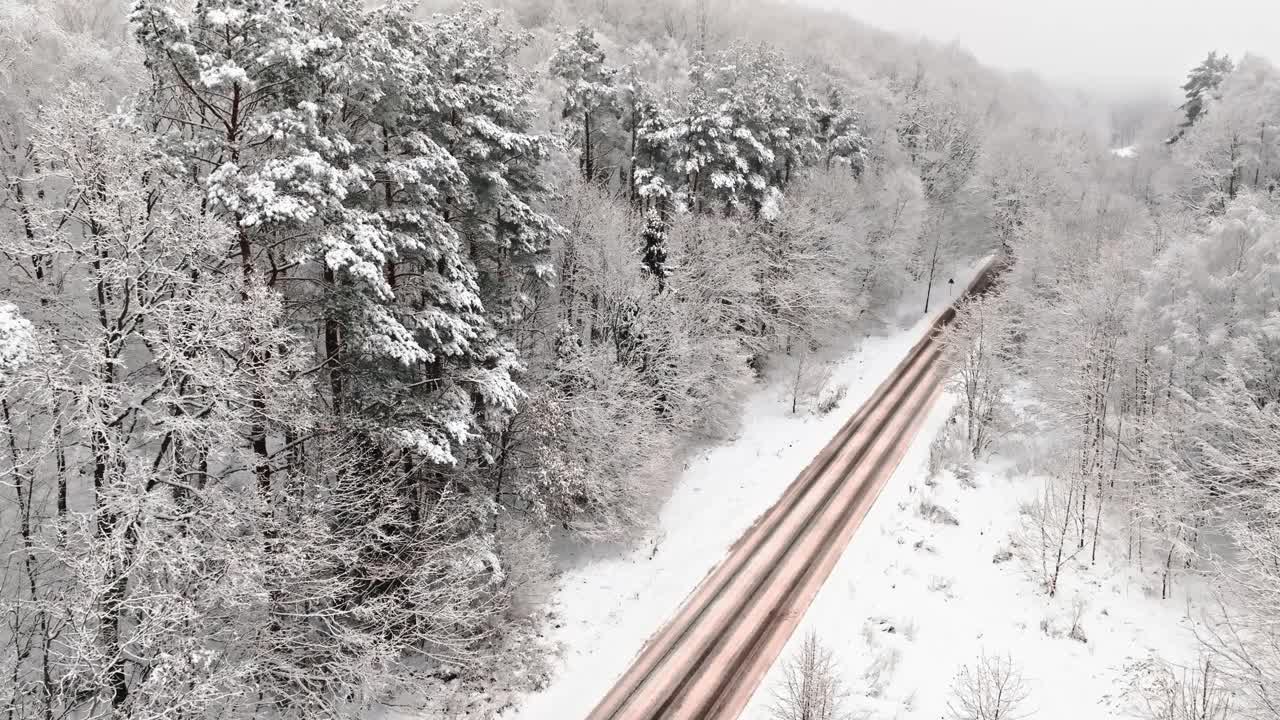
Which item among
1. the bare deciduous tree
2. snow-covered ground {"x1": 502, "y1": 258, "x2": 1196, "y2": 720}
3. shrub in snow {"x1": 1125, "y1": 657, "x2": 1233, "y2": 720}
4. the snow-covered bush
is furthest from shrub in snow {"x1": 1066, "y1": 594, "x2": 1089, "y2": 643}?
the snow-covered bush

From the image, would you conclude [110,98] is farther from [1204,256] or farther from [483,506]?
[1204,256]

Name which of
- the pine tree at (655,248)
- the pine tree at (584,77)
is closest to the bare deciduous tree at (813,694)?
the pine tree at (655,248)

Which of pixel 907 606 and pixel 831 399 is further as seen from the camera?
pixel 831 399

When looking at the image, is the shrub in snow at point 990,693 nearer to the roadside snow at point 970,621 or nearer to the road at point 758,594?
the roadside snow at point 970,621

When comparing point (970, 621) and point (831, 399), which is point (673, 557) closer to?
point (970, 621)

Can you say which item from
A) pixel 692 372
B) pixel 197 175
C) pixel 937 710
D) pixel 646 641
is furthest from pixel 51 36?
pixel 937 710

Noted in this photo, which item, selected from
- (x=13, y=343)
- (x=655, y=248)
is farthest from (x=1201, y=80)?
(x=13, y=343)
